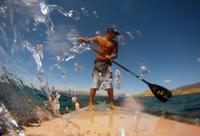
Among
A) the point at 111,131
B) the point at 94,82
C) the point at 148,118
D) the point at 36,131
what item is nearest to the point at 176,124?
the point at 148,118

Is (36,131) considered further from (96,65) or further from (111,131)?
(96,65)

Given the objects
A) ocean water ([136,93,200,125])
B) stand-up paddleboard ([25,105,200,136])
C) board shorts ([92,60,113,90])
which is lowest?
stand-up paddleboard ([25,105,200,136])

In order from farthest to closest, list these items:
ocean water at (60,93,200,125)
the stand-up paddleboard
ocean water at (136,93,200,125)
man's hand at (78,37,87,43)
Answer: ocean water at (60,93,200,125) → ocean water at (136,93,200,125) → man's hand at (78,37,87,43) → the stand-up paddleboard

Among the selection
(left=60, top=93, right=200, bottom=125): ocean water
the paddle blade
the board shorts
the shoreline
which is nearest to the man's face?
the board shorts

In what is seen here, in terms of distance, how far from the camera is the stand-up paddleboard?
4629 mm

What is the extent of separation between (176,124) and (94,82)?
5.69ft

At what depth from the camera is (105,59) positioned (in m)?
6.49

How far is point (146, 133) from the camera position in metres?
4.67

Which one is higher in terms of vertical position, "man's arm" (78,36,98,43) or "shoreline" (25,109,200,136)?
"man's arm" (78,36,98,43)

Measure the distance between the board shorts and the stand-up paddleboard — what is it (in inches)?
24.0

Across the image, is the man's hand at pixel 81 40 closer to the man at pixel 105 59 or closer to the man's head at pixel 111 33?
the man at pixel 105 59

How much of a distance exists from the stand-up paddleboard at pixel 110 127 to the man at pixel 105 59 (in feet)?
1.94

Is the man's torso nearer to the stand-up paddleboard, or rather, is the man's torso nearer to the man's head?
the man's head

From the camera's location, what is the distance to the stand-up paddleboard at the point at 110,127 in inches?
182
